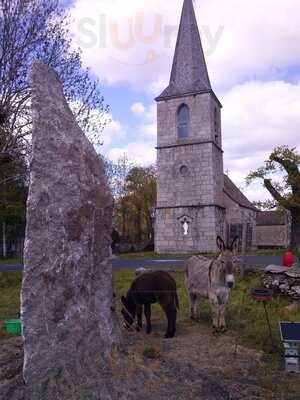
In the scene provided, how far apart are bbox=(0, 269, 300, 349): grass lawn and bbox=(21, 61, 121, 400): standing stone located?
3.28 metres

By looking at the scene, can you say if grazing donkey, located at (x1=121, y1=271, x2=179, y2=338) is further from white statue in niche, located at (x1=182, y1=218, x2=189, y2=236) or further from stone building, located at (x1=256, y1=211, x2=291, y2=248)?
stone building, located at (x1=256, y1=211, x2=291, y2=248)

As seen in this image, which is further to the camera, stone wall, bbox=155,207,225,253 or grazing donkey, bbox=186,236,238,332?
stone wall, bbox=155,207,225,253

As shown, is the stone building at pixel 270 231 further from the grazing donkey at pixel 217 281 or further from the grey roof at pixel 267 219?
the grazing donkey at pixel 217 281

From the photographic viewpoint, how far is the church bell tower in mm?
37312

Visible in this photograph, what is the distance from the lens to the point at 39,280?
5402 mm

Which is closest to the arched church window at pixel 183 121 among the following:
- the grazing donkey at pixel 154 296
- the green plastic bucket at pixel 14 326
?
the grazing donkey at pixel 154 296

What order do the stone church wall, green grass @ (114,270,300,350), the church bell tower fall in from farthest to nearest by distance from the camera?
the stone church wall, the church bell tower, green grass @ (114,270,300,350)

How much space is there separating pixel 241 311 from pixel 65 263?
6.02 meters

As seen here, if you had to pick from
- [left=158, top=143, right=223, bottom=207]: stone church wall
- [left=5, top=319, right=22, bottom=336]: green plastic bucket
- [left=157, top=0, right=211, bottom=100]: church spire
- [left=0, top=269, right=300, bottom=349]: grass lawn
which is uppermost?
[left=157, top=0, right=211, bottom=100]: church spire

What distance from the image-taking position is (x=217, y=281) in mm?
8414

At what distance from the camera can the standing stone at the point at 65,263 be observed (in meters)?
5.23

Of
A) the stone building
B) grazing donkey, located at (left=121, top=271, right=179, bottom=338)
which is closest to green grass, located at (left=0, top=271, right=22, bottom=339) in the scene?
grazing donkey, located at (left=121, top=271, right=179, bottom=338)

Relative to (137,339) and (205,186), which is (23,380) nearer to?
(137,339)

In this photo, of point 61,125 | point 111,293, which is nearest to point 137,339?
point 111,293
